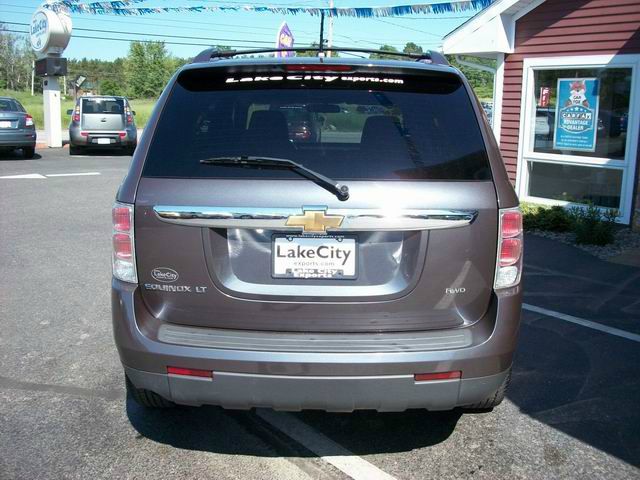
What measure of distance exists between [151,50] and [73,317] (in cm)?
10753

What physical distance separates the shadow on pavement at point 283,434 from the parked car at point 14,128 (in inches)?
615

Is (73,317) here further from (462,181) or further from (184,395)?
(462,181)

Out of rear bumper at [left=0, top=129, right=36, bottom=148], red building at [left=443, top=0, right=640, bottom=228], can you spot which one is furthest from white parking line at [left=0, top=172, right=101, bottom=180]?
red building at [left=443, top=0, right=640, bottom=228]

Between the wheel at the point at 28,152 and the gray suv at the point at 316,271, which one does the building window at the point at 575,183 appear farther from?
the wheel at the point at 28,152

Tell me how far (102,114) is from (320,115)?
727 inches

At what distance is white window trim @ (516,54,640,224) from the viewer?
9.27 m

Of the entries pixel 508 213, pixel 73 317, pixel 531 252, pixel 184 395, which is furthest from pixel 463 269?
pixel 531 252

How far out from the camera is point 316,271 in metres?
2.87

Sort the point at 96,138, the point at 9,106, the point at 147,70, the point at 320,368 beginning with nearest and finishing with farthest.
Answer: the point at 320,368 < the point at 9,106 < the point at 96,138 < the point at 147,70

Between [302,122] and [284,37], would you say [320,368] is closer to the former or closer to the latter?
[302,122]

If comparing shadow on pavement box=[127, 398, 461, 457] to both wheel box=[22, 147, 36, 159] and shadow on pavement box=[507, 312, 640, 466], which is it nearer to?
shadow on pavement box=[507, 312, 640, 466]

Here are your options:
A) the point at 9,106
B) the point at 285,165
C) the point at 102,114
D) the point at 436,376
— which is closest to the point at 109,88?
the point at 102,114

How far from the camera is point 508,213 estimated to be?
2.93 m

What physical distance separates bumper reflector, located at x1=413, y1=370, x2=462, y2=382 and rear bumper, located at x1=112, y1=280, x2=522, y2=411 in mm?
18
